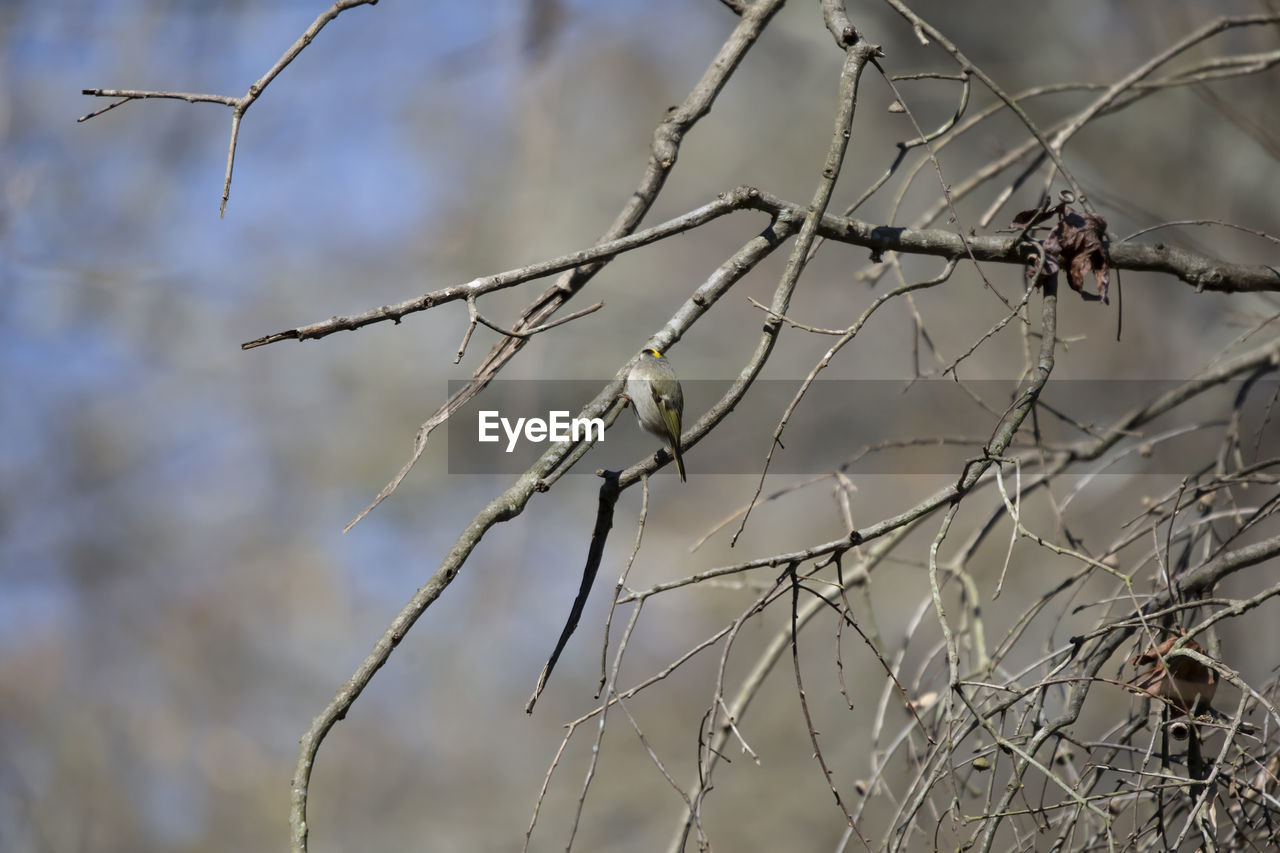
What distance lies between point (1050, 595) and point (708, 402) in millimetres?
4881

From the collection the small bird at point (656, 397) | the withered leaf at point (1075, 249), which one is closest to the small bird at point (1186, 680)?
the withered leaf at point (1075, 249)

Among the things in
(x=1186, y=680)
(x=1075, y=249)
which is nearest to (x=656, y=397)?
(x=1075, y=249)

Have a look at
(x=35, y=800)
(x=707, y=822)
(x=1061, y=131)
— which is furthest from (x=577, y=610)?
(x=35, y=800)

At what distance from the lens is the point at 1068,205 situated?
1405mm

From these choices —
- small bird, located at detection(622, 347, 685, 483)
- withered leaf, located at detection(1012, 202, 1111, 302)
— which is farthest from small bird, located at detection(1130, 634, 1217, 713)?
small bird, located at detection(622, 347, 685, 483)

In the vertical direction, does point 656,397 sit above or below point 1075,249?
below

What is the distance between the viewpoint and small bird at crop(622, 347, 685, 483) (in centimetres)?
136

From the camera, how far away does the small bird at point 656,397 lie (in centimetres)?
136

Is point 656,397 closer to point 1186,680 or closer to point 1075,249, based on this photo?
point 1075,249

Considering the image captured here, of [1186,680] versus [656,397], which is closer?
[1186,680]

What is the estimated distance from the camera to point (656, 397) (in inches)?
57.2

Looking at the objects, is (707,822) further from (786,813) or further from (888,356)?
(888,356)

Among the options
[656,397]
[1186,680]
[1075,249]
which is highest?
[1075,249]

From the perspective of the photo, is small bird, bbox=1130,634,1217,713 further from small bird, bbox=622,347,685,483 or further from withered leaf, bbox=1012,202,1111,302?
small bird, bbox=622,347,685,483
